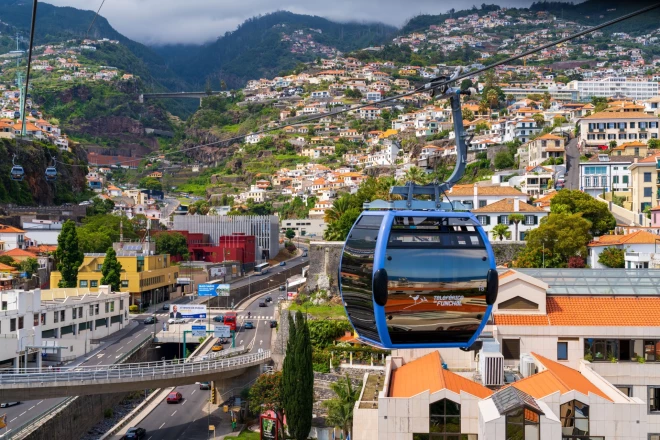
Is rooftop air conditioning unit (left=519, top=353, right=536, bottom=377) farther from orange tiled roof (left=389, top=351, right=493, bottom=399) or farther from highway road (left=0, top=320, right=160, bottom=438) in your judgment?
highway road (left=0, top=320, right=160, bottom=438)

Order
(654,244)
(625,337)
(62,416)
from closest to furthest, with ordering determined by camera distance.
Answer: (625,337) → (62,416) → (654,244)

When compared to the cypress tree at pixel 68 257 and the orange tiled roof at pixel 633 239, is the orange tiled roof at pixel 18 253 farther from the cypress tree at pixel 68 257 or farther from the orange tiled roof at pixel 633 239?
the orange tiled roof at pixel 633 239

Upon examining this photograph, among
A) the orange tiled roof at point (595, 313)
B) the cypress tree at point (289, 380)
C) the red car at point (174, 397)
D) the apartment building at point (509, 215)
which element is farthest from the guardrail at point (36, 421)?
the apartment building at point (509, 215)

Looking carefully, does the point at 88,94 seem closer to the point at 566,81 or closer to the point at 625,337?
the point at 566,81

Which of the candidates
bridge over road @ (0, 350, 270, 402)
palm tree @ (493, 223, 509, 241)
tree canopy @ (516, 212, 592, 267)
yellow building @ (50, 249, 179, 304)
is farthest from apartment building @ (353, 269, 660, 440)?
yellow building @ (50, 249, 179, 304)

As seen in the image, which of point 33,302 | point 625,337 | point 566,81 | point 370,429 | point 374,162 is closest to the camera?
point 370,429

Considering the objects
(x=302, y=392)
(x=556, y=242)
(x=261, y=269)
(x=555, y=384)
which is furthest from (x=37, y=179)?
(x=555, y=384)

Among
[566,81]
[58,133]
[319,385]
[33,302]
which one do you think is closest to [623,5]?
[319,385]
